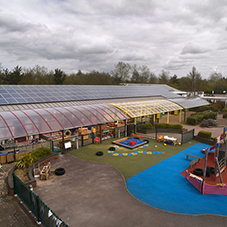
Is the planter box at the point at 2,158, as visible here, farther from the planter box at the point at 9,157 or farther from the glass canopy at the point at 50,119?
the glass canopy at the point at 50,119

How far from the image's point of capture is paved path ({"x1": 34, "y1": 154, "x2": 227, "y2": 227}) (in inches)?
368

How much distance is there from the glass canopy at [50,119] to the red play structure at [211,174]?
11.6 m

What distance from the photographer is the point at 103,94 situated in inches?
1447

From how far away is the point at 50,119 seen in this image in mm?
19328

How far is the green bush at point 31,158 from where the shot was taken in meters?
15.0

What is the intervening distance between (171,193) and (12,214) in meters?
9.59

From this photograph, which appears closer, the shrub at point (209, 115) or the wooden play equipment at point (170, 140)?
the wooden play equipment at point (170, 140)

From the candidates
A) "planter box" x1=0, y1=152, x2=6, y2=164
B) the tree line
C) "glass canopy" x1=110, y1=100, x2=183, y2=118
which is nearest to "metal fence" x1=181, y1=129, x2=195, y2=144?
"glass canopy" x1=110, y1=100, x2=183, y2=118

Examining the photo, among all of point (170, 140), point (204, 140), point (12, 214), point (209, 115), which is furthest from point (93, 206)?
point (209, 115)

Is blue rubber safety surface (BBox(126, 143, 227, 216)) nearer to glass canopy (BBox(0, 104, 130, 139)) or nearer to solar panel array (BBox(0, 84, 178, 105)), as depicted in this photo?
glass canopy (BBox(0, 104, 130, 139))

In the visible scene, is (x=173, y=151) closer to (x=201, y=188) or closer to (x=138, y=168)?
(x=138, y=168)

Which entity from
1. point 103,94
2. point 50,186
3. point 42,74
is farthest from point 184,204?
point 42,74

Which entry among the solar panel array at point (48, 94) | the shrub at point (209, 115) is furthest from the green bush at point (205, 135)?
the solar panel array at point (48, 94)

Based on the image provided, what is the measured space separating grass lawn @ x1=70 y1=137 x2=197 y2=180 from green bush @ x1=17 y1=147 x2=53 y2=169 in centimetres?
332
